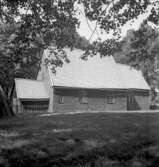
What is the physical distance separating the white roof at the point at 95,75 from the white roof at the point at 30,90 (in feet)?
8.87

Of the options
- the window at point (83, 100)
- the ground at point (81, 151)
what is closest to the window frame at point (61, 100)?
the window at point (83, 100)

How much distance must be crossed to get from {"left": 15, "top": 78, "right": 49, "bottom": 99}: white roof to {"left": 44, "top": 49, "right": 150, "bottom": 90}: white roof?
270cm

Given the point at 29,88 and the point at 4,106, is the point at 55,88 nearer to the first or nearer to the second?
the point at 29,88

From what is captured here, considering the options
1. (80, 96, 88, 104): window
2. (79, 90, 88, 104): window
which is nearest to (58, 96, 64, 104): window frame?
(79, 90, 88, 104): window

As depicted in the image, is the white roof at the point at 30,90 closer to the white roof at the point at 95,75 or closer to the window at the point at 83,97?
the white roof at the point at 95,75

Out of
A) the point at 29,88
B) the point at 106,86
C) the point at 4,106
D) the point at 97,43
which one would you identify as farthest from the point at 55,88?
the point at 97,43

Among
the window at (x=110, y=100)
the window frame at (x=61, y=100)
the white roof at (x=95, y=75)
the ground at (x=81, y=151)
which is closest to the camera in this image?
the ground at (x=81, y=151)

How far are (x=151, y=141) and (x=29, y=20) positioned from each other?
764 centimetres

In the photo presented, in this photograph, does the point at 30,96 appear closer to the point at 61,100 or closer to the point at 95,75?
the point at 61,100

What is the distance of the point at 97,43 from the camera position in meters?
10.2

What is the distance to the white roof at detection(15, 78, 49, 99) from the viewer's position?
83.3ft

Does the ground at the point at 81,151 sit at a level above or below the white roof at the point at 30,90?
below

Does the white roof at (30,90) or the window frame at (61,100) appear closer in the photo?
the white roof at (30,90)

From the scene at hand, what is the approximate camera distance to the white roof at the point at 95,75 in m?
26.8
